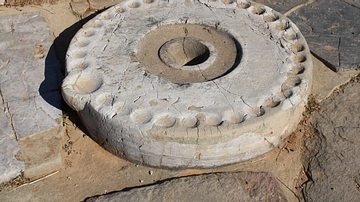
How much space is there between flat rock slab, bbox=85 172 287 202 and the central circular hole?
1.09 meters

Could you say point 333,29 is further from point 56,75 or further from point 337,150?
point 56,75

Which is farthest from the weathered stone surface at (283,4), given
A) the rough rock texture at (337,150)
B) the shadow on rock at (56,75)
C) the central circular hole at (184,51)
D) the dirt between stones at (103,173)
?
the shadow on rock at (56,75)

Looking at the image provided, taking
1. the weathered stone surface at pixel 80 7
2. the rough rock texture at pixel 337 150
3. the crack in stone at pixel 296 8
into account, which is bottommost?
the rough rock texture at pixel 337 150

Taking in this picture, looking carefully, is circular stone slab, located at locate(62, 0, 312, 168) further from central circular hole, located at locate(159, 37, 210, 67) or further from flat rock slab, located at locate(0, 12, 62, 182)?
flat rock slab, located at locate(0, 12, 62, 182)

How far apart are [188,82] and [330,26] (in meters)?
1.98

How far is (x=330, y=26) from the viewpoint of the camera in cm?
442

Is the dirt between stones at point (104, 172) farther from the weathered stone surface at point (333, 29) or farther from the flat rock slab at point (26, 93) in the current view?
the weathered stone surface at point (333, 29)

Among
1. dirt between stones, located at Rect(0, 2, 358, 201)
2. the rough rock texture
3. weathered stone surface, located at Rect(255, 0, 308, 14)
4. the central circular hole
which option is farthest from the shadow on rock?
weathered stone surface, located at Rect(255, 0, 308, 14)

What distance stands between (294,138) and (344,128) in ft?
1.37

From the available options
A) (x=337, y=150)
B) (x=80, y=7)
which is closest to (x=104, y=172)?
(x=337, y=150)

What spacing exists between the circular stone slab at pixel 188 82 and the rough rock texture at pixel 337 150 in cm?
29

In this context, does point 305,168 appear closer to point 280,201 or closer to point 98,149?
point 280,201

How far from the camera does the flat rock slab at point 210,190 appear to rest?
109 inches

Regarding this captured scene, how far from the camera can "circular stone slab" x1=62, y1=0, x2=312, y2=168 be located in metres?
2.89
